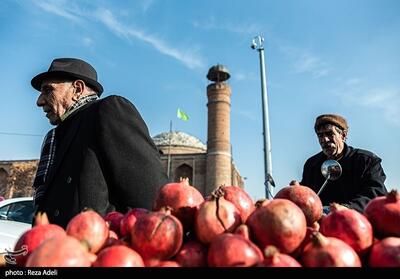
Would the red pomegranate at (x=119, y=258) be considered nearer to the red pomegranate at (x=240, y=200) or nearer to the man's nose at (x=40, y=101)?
the red pomegranate at (x=240, y=200)

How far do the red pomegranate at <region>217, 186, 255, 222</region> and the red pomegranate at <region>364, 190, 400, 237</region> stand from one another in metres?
0.41

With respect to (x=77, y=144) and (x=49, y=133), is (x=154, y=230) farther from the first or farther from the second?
(x=49, y=133)

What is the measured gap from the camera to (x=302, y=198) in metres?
1.44

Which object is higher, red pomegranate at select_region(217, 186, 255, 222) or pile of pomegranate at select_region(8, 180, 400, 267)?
red pomegranate at select_region(217, 186, 255, 222)

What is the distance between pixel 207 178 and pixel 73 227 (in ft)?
112

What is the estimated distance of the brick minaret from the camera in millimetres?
34438

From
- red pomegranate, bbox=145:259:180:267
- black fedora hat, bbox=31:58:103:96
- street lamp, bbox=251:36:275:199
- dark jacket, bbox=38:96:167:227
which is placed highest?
street lamp, bbox=251:36:275:199

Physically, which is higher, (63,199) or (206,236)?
(63,199)

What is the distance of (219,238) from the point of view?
102 centimetres

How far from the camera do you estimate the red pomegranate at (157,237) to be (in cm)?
106

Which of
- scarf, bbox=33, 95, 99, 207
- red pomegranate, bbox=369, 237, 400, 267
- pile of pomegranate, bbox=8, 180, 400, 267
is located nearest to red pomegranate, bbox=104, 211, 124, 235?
pile of pomegranate, bbox=8, 180, 400, 267

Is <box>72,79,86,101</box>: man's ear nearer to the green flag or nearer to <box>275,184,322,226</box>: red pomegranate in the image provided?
<box>275,184,322,226</box>: red pomegranate

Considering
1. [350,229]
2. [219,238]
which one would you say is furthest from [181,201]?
[350,229]

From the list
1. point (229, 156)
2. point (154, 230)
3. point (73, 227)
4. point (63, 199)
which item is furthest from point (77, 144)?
point (229, 156)
